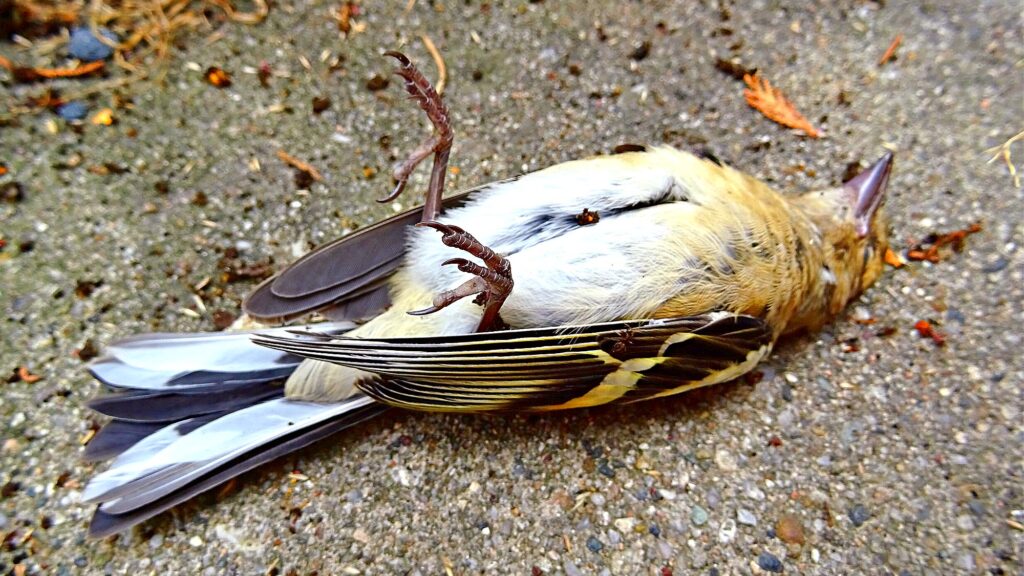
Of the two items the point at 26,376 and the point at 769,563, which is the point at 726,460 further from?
the point at 26,376

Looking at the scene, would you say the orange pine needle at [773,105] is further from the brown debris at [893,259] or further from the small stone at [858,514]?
the small stone at [858,514]

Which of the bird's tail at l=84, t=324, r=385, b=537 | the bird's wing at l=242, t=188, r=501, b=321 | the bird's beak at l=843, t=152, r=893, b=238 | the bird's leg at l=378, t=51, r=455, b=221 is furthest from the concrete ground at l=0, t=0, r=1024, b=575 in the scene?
the bird's leg at l=378, t=51, r=455, b=221

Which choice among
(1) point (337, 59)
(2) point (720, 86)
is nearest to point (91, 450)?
(1) point (337, 59)

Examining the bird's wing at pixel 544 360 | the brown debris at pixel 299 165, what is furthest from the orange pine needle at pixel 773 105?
the brown debris at pixel 299 165

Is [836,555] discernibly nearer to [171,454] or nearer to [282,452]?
[282,452]

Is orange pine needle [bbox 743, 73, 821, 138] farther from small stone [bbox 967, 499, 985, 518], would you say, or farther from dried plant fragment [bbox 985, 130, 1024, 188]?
small stone [bbox 967, 499, 985, 518]
